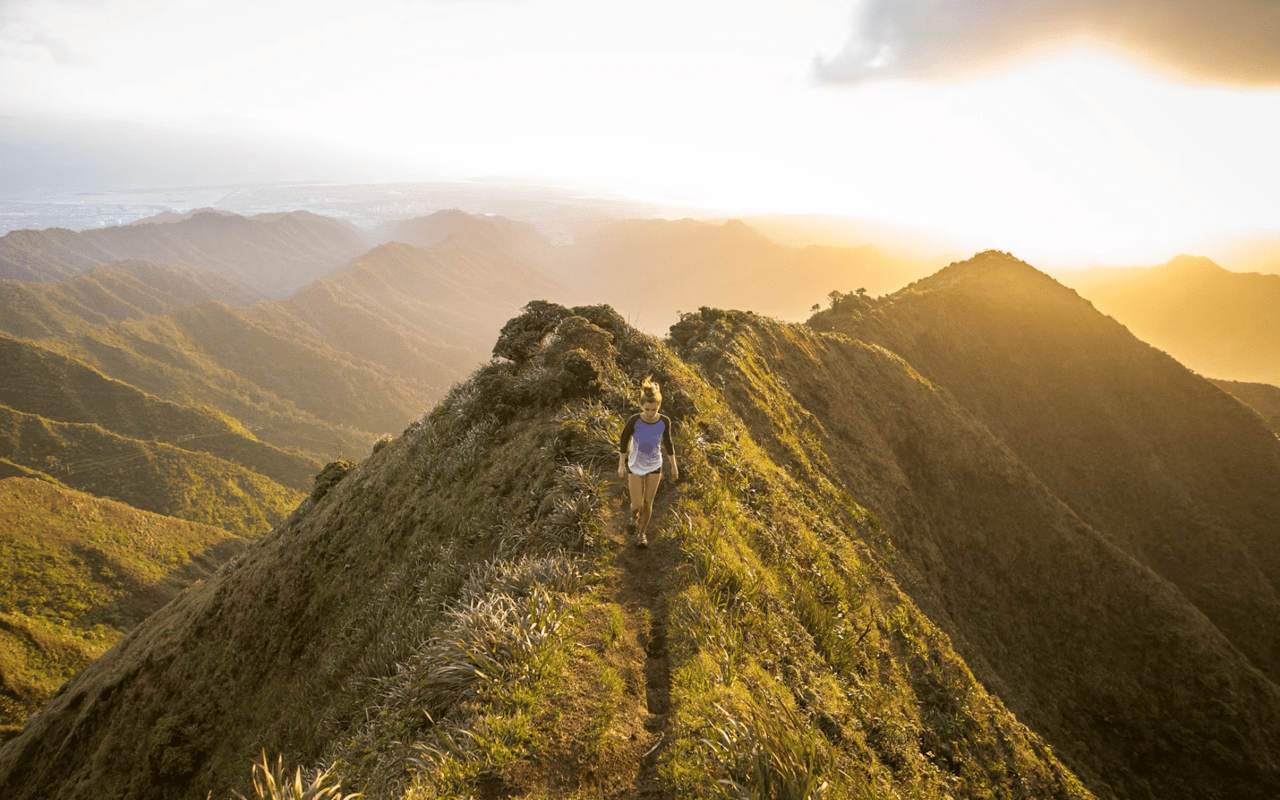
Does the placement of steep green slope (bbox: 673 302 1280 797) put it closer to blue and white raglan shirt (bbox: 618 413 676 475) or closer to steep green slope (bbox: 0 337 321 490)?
blue and white raglan shirt (bbox: 618 413 676 475)

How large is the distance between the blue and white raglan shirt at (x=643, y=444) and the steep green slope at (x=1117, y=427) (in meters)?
32.7

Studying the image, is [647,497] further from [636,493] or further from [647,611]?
[647,611]

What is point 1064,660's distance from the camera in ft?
69.2

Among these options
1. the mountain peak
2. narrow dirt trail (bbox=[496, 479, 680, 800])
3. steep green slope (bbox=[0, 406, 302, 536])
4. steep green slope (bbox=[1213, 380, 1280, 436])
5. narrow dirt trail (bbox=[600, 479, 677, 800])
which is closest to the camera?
narrow dirt trail (bbox=[496, 479, 680, 800])

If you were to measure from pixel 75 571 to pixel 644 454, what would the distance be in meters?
80.7

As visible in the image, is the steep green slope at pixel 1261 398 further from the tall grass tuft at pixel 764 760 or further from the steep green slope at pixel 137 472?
the steep green slope at pixel 137 472

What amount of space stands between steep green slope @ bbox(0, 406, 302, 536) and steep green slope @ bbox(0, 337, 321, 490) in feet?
42.3

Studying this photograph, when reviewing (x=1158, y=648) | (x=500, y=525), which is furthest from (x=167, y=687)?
(x=1158, y=648)

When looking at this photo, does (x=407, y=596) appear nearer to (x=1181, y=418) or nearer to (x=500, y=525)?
(x=500, y=525)

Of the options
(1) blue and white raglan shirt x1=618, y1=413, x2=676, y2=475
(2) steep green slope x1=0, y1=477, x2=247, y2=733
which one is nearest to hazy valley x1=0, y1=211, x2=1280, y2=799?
(2) steep green slope x1=0, y1=477, x2=247, y2=733

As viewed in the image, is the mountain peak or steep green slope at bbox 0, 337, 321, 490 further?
steep green slope at bbox 0, 337, 321, 490

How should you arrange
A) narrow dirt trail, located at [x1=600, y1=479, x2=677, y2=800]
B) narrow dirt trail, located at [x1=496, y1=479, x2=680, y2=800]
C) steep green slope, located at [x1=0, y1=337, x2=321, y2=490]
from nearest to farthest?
narrow dirt trail, located at [x1=496, y1=479, x2=680, y2=800], narrow dirt trail, located at [x1=600, y1=479, x2=677, y2=800], steep green slope, located at [x1=0, y1=337, x2=321, y2=490]

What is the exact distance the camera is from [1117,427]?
39688mm

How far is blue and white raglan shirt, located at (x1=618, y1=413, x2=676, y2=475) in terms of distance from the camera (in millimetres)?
7938
